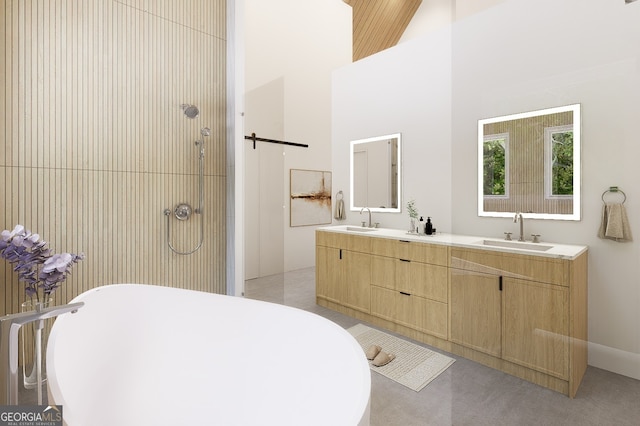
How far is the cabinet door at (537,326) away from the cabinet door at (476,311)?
0.19 feet

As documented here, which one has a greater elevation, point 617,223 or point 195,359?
point 617,223

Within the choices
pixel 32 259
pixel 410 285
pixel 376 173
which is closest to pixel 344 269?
pixel 410 285

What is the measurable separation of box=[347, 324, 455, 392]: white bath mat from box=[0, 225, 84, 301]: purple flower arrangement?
1.96 m

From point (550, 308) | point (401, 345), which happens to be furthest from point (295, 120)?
point (550, 308)

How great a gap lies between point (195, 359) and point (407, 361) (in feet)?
4.91

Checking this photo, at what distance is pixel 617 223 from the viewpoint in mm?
2062

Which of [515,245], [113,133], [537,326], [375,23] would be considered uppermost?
[375,23]

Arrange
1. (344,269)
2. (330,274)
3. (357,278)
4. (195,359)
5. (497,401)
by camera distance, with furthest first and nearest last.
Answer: (330,274), (344,269), (357,278), (497,401), (195,359)

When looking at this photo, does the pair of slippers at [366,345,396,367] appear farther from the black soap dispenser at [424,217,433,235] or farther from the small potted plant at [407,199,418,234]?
the small potted plant at [407,199,418,234]

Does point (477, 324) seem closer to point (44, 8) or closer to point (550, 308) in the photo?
point (550, 308)

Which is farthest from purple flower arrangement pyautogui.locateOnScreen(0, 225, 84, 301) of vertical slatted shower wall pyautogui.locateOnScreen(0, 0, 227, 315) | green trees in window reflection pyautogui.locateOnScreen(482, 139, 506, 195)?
green trees in window reflection pyautogui.locateOnScreen(482, 139, 506, 195)

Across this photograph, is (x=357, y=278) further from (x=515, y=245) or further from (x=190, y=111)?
(x=190, y=111)

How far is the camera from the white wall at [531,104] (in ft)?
6.80

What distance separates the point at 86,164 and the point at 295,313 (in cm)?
174
